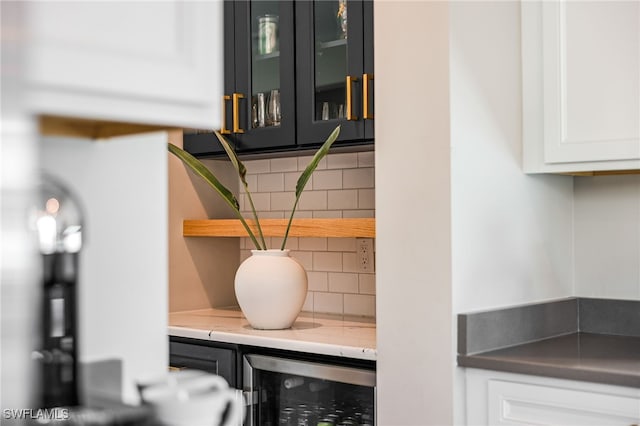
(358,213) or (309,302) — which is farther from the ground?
(358,213)

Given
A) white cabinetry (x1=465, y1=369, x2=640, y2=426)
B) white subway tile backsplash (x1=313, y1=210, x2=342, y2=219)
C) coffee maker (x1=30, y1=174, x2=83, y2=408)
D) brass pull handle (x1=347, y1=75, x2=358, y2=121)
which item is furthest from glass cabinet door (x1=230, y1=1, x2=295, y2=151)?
coffee maker (x1=30, y1=174, x2=83, y2=408)

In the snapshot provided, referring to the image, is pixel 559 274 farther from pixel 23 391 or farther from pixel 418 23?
pixel 23 391

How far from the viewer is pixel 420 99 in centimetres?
233

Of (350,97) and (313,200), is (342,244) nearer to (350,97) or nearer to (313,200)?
(313,200)

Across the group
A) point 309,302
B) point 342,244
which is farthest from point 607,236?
point 309,302

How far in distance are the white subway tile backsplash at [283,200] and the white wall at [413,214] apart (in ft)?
3.44

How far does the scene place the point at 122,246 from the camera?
1.32 metres

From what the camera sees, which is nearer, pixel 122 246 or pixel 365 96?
pixel 122 246

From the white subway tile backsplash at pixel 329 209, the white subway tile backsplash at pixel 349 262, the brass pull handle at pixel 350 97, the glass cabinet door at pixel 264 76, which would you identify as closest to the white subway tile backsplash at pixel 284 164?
the white subway tile backsplash at pixel 329 209

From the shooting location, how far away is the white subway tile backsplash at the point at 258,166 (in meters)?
3.54

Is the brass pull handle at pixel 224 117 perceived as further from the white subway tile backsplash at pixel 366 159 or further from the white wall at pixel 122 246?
the white wall at pixel 122 246

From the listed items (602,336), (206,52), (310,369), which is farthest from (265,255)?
(206,52)

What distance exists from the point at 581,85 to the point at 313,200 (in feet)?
4.14

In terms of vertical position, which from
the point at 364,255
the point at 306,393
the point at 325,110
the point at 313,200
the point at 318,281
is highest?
the point at 325,110
